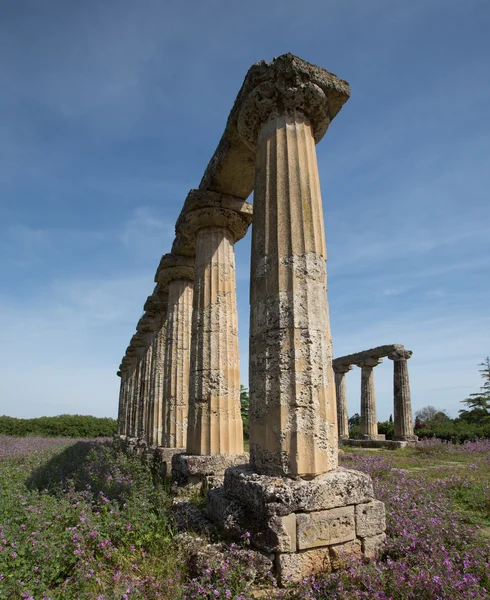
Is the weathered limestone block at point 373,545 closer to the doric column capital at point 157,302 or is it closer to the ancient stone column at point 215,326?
the ancient stone column at point 215,326

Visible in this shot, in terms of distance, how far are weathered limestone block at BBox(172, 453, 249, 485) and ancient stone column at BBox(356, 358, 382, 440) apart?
68.3 ft

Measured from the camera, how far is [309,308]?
15.4 ft

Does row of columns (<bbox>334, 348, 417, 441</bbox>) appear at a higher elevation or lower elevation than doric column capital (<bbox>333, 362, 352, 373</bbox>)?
lower

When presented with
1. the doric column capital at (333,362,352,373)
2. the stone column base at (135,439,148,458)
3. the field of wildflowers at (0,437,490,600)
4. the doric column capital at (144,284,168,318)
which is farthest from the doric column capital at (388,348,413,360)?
the field of wildflowers at (0,437,490,600)

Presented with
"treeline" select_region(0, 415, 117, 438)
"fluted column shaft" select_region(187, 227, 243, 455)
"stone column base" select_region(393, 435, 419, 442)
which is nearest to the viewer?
"fluted column shaft" select_region(187, 227, 243, 455)

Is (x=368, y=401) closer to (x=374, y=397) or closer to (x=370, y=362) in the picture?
(x=374, y=397)

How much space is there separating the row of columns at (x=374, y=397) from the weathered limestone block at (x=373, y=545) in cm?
2083

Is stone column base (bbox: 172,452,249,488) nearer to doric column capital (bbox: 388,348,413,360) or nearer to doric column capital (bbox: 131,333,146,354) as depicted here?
doric column capital (bbox: 131,333,146,354)

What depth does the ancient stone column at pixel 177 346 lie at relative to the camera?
421 inches

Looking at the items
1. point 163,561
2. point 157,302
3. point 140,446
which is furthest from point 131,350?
point 163,561

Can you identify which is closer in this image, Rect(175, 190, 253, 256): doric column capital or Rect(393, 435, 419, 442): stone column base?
Rect(175, 190, 253, 256): doric column capital

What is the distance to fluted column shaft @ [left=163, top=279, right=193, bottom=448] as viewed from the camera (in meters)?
10.7

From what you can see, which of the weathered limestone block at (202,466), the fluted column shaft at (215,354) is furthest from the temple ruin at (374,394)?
the weathered limestone block at (202,466)

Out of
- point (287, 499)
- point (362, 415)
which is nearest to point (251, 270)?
point (287, 499)
